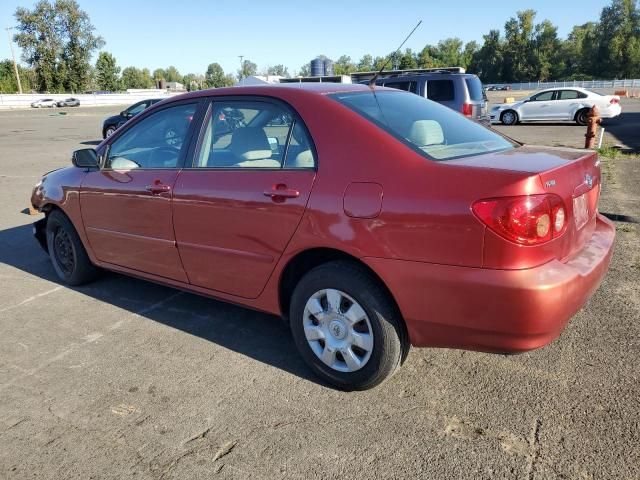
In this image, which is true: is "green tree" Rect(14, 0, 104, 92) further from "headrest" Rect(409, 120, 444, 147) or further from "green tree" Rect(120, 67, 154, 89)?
"headrest" Rect(409, 120, 444, 147)

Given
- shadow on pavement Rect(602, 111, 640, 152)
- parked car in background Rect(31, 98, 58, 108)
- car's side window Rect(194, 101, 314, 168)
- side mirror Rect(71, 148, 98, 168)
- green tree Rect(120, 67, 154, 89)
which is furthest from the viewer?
green tree Rect(120, 67, 154, 89)

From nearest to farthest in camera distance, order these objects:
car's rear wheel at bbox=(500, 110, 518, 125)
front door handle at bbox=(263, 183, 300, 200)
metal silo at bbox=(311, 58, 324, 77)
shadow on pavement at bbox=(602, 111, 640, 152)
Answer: front door handle at bbox=(263, 183, 300, 200) < shadow on pavement at bbox=(602, 111, 640, 152) < car's rear wheel at bbox=(500, 110, 518, 125) < metal silo at bbox=(311, 58, 324, 77)

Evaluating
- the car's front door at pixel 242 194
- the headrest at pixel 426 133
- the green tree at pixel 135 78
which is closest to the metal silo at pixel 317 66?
the car's front door at pixel 242 194

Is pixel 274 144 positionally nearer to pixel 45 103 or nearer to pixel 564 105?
pixel 564 105

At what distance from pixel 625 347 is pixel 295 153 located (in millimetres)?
2352

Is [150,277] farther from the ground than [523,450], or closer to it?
farther from the ground

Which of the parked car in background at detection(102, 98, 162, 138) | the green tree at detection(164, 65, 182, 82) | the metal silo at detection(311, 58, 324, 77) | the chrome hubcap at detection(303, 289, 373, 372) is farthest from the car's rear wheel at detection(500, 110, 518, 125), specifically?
the green tree at detection(164, 65, 182, 82)

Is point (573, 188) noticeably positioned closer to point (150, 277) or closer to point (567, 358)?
point (567, 358)

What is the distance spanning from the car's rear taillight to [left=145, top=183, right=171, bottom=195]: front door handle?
217 cm

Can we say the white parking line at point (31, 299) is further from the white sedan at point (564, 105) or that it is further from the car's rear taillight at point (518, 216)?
the white sedan at point (564, 105)

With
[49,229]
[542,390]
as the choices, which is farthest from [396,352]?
[49,229]

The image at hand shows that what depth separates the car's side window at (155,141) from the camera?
12.4 ft

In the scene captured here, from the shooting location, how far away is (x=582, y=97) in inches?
819

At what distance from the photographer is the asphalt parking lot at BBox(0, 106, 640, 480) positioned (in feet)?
7.98
